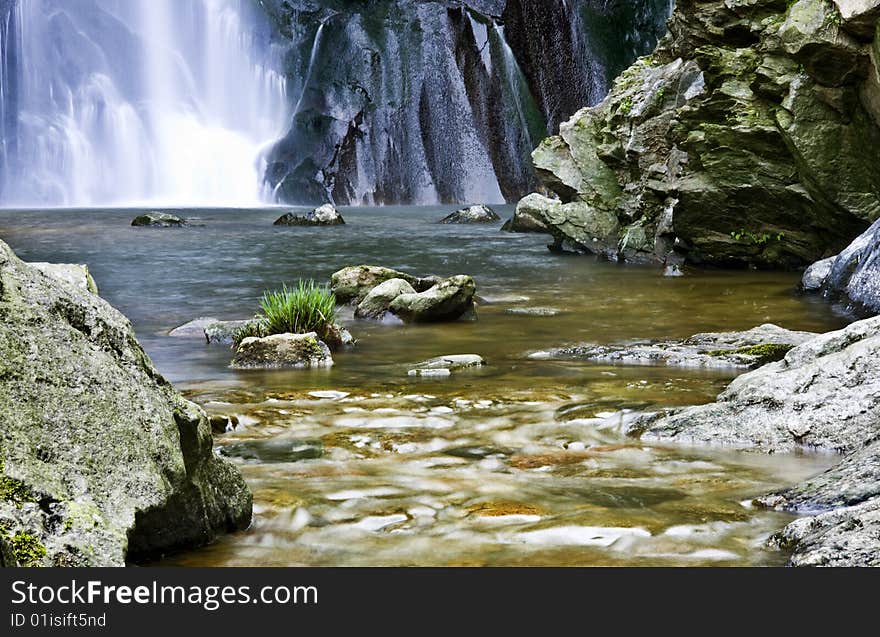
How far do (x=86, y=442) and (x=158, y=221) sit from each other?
31749 mm

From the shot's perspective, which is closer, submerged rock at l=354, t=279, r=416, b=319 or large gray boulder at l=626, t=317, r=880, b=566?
large gray boulder at l=626, t=317, r=880, b=566

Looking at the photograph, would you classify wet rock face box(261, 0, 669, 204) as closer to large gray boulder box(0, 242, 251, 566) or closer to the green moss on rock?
the green moss on rock

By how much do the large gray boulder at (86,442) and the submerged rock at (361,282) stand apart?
→ 1128cm

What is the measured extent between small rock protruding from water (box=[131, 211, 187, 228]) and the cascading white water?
15880mm

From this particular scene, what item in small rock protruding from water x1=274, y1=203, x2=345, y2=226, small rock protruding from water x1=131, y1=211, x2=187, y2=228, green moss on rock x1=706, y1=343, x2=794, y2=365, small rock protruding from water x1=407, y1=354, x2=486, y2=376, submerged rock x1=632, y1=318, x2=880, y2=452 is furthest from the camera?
small rock protruding from water x1=274, y1=203, x2=345, y2=226

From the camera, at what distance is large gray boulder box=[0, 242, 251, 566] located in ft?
10.0

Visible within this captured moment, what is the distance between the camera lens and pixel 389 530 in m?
4.36

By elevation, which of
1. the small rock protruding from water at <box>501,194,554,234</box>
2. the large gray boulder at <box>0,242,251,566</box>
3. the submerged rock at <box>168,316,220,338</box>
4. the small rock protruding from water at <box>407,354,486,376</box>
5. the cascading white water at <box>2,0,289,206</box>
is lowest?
the small rock protruding from water at <box>407,354,486,376</box>

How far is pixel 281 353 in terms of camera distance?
10.4 meters

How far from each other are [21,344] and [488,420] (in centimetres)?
410

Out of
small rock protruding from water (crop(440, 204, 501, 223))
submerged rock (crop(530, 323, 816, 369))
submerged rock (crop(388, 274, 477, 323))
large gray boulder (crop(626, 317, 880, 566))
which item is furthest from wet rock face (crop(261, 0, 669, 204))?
large gray boulder (crop(626, 317, 880, 566))

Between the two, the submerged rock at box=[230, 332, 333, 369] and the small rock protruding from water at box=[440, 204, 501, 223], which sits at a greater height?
the small rock protruding from water at box=[440, 204, 501, 223]

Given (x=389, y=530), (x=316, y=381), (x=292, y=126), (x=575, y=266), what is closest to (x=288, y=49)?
(x=292, y=126)

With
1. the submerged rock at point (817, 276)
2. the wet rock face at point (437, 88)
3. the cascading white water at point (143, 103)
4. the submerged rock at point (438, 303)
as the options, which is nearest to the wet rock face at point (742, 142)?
the submerged rock at point (817, 276)
